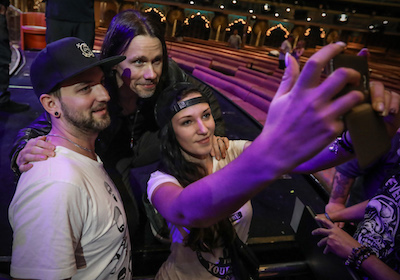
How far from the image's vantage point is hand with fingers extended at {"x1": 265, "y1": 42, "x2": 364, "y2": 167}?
1.50 feet

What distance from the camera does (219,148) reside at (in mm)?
1668

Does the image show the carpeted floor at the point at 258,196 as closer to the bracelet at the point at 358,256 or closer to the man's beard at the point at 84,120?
the bracelet at the point at 358,256

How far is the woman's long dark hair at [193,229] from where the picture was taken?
140 centimetres

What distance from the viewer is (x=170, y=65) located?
7.35 feet

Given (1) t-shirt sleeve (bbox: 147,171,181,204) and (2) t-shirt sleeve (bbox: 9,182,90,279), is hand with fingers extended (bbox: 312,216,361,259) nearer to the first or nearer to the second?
(1) t-shirt sleeve (bbox: 147,171,181,204)

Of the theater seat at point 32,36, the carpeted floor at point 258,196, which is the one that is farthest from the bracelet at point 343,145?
the theater seat at point 32,36

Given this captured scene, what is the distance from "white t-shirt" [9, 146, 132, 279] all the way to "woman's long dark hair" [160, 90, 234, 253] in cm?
35

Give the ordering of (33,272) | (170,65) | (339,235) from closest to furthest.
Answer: (33,272)
(339,235)
(170,65)

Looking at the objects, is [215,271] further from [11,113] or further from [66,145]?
[11,113]

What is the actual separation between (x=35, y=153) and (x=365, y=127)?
1.15 meters

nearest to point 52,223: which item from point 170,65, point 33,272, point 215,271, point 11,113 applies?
point 33,272

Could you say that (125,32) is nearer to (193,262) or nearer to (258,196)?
(193,262)

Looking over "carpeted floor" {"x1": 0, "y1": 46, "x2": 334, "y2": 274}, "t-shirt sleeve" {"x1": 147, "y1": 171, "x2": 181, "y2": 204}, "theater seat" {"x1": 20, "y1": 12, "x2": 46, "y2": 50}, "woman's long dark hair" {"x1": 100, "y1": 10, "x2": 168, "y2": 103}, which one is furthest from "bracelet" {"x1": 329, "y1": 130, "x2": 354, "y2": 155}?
"theater seat" {"x1": 20, "y1": 12, "x2": 46, "y2": 50}

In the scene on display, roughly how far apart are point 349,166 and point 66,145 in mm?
1854
